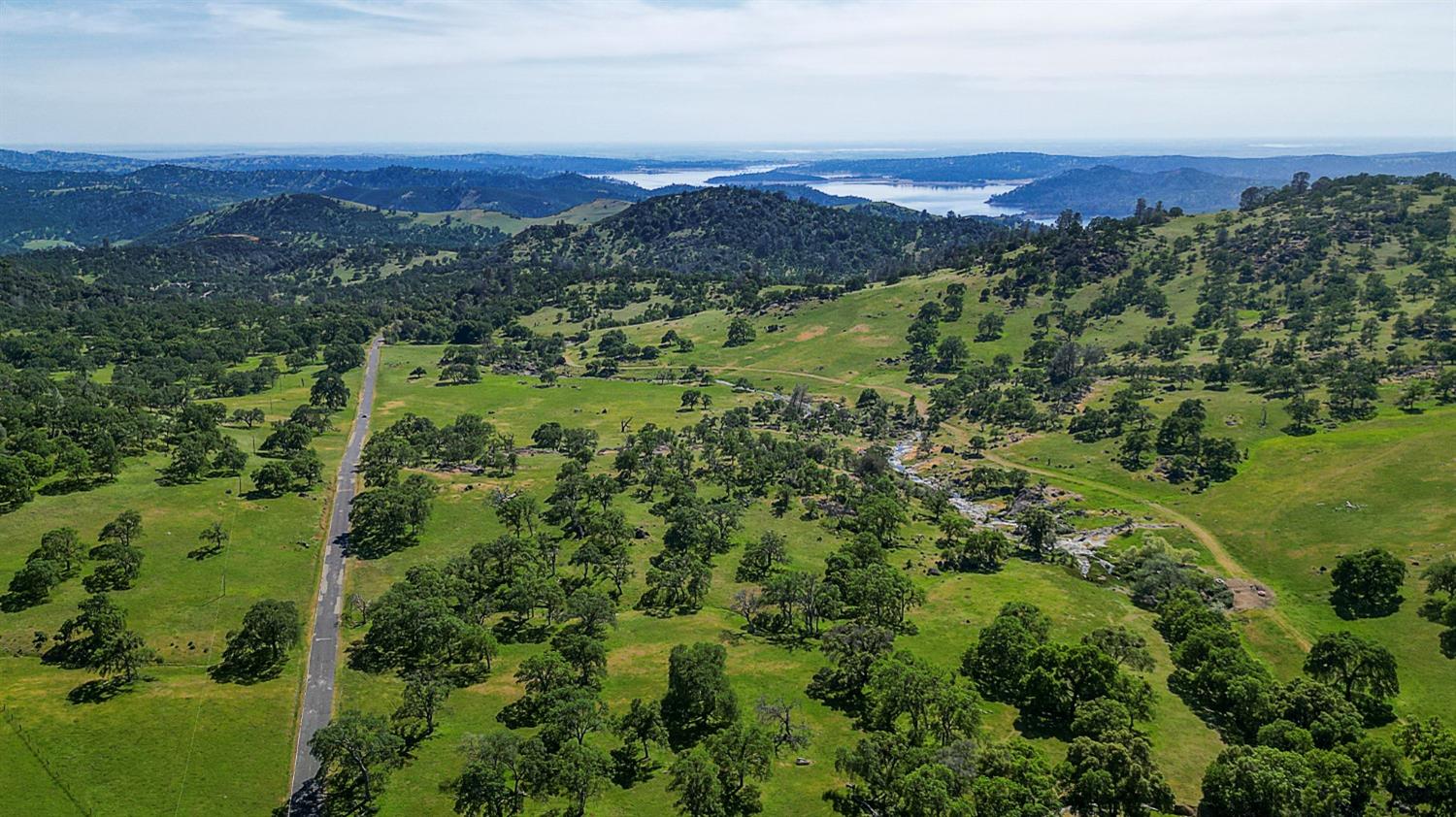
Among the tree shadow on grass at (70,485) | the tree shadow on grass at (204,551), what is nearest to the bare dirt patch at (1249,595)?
the tree shadow on grass at (204,551)

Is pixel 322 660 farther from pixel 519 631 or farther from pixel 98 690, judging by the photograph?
pixel 519 631

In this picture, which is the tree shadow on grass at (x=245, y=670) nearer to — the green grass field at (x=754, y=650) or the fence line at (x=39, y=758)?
the green grass field at (x=754, y=650)


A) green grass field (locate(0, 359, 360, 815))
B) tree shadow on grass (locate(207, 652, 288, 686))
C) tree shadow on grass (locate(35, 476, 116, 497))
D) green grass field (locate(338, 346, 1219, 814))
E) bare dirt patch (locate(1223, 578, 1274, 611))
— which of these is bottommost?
bare dirt patch (locate(1223, 578, 1274, 611))

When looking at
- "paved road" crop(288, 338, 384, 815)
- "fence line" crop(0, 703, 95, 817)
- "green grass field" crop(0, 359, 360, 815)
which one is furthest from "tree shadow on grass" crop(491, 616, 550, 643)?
"fence line" crop(0, 703, 95, 817)

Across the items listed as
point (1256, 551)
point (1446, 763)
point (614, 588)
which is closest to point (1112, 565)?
point (1256, 551)

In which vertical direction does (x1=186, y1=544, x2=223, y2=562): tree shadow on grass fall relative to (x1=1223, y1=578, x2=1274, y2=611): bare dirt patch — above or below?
above

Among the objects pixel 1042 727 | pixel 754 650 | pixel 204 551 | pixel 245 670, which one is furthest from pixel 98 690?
pixel 1042 727

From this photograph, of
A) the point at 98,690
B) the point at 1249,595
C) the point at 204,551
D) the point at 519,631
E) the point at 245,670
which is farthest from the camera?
the point at 1249,595

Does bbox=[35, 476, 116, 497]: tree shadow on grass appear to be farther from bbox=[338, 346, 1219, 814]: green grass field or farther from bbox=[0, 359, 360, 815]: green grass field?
bbox=[338, 346, 1219, 814]: green grass field

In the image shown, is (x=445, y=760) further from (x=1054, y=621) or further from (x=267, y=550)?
(x=1054, y=621)
